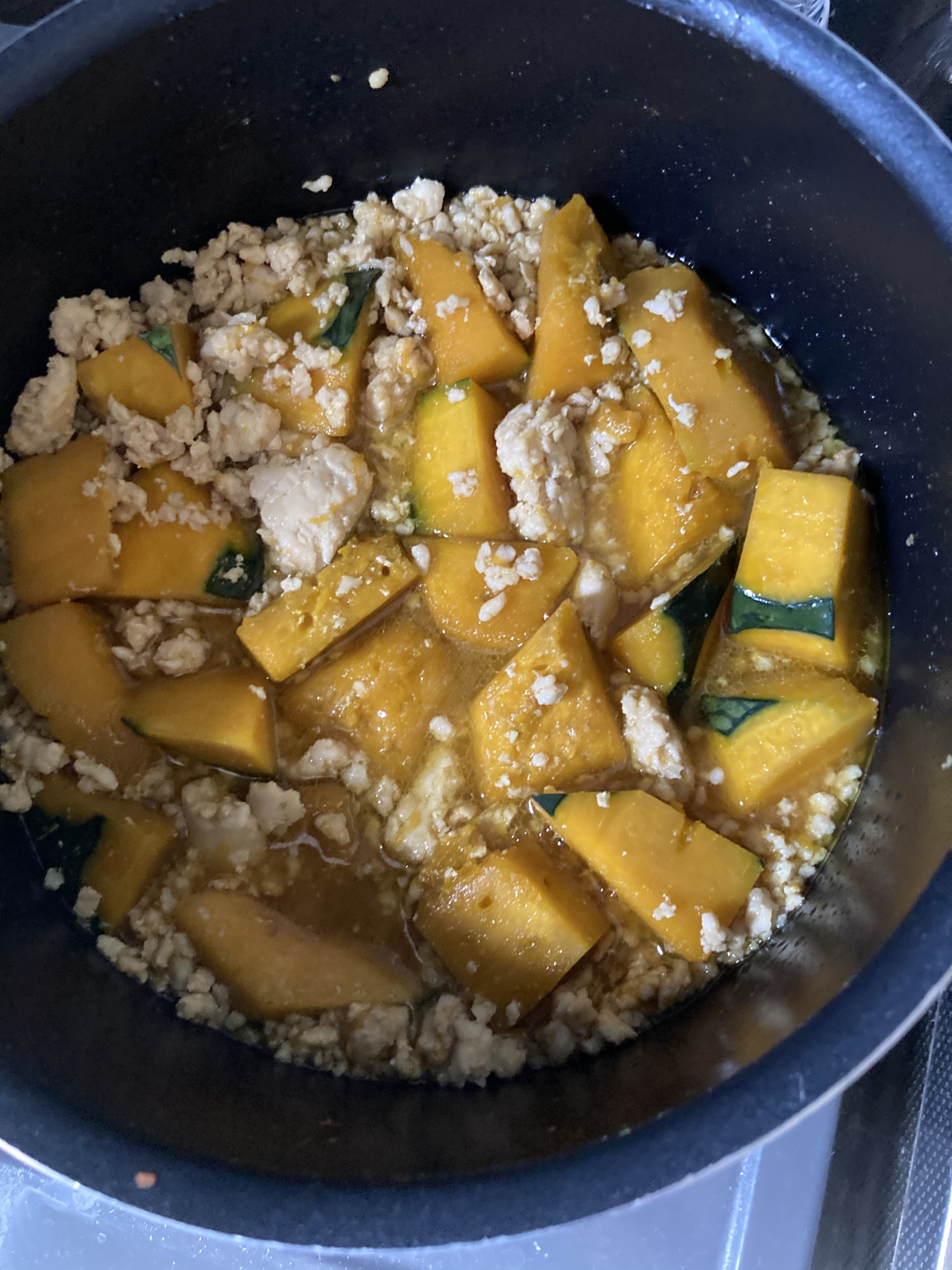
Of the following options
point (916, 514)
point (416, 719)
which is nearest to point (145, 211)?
point (416, 719)

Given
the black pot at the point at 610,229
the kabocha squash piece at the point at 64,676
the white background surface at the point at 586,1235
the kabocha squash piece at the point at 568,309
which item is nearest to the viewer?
the black pot at the point at 610,229

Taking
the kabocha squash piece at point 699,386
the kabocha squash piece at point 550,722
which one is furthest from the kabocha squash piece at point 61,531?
the kabocha squash piece at point 699,386

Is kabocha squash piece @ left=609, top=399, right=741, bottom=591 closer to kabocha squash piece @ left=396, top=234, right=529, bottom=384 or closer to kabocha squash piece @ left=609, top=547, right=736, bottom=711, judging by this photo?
kabocha squash piece @ left=609, top=547, right=736, bottom=711

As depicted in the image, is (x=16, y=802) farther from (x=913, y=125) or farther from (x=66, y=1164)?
(x=913, y=125)

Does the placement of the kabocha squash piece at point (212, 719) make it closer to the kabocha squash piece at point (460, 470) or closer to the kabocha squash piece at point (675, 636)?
the kabocha squash piece at point (460, 470)

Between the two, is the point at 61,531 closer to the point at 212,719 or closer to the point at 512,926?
the point at 212,719

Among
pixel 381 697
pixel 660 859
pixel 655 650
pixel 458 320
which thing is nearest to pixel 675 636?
pixel 655 650

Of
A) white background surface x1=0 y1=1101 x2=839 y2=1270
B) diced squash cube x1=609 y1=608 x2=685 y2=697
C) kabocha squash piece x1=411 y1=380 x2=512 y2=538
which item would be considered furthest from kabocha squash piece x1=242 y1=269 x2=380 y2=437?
white background surface x1=0 y1=1101 x2=839 y2=1270
